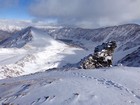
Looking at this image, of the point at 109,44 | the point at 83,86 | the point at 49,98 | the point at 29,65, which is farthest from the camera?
the point at 29,65

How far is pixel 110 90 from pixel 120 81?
3.05 m

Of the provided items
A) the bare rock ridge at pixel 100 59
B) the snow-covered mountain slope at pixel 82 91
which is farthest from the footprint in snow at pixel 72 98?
the bare rock ridge at pixel 100 59

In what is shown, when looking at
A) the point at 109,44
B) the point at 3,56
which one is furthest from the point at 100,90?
the point at 3,56

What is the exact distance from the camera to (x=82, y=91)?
24344mm

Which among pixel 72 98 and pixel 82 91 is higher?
pixel 82 91

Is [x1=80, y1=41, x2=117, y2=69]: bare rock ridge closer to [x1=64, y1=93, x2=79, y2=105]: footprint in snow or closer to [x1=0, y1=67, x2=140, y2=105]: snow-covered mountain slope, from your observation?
[x1=0, y1=67, x2=140, y2=105]: snow-covered mountain slope

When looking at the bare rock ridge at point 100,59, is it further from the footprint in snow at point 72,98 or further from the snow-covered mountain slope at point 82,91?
the footprint in snow at point 72,98

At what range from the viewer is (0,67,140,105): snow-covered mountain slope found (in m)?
22.9

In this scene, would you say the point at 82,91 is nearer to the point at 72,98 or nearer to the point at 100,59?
the point at 72,98

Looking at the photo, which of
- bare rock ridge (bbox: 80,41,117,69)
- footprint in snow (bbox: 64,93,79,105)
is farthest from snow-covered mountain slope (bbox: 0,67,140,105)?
bare rock ridge (bbox: 80,41,117,69)

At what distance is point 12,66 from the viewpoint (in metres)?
133

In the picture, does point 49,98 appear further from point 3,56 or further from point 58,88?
point 3,56

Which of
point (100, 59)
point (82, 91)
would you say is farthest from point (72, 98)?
point (100, 59)

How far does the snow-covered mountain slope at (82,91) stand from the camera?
22906 mm
